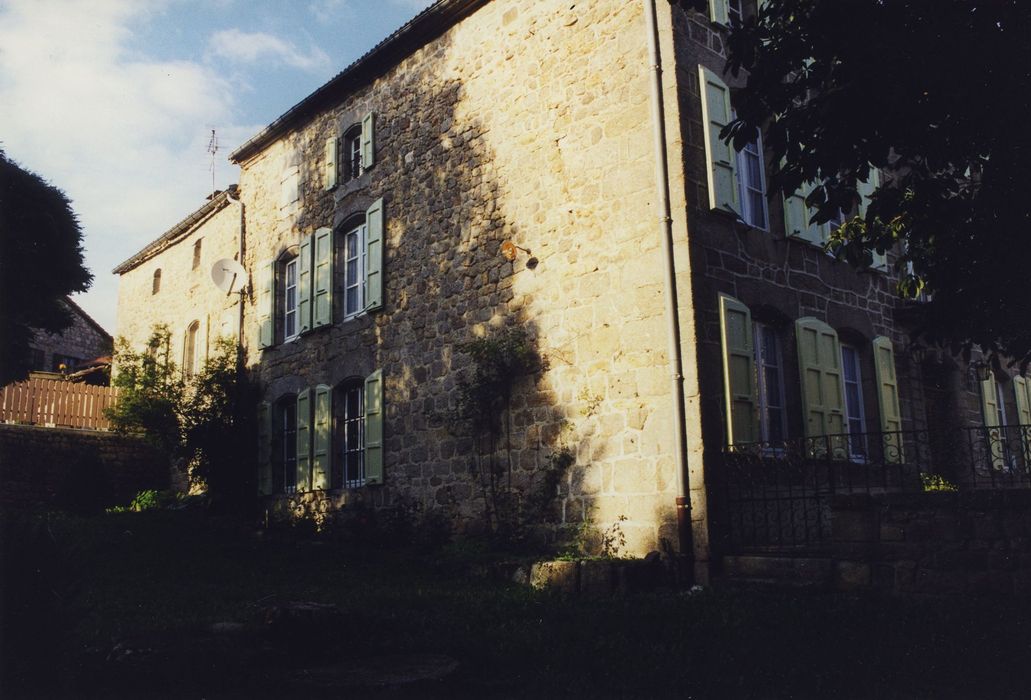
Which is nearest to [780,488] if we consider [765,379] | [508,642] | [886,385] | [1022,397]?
[765,379]

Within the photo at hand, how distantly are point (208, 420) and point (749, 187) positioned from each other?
9622 mm

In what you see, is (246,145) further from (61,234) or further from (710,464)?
(710,464)

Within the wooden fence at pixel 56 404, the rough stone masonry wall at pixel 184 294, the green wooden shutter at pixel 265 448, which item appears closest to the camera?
the green wooden shutter at pixel 265 448

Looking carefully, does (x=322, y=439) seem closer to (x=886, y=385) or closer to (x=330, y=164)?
(x=330, y=164)

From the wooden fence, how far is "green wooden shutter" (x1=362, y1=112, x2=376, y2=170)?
24.3 ft

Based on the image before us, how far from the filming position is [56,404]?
1650 centimetres

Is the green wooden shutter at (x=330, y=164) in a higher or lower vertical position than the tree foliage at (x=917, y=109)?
higher

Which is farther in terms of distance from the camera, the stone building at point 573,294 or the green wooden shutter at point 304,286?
the green wooden shutter at point 304,286

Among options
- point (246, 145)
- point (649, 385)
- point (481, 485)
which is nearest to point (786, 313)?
point (649, 385)

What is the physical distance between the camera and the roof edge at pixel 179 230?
1697cm

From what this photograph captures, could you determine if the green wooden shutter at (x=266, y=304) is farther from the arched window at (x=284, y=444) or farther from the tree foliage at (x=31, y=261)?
the tree foliage at (x=31, y=261)

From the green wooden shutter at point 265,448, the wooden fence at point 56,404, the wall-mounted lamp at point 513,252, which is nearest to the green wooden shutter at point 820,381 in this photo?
the wall-mounted lamp at point 513,252

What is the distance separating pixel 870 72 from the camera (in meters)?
5.46

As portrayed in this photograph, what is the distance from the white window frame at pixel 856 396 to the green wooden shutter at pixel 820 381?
0.25 m
